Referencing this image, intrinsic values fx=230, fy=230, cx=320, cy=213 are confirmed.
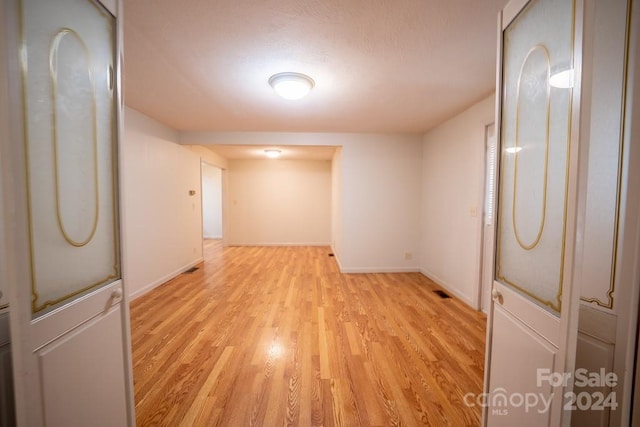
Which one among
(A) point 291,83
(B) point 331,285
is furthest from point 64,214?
(B) point 331,285

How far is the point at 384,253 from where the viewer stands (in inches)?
169

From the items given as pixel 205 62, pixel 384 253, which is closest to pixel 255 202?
pixel 384 253

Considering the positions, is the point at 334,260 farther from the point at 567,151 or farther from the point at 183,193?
the point at 567,151

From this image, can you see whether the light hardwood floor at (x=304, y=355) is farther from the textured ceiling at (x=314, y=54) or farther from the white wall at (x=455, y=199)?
the textured ceiling at (x=314, y=54)

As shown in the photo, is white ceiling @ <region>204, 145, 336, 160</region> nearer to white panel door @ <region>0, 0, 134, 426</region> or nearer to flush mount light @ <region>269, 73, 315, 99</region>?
flush mount light @ <region>269, 73, 315, 99</region>

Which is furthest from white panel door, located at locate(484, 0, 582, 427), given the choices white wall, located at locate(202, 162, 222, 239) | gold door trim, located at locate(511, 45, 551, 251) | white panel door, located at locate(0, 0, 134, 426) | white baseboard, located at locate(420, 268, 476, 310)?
white wall, located at locate(202, 162, 222, 239)

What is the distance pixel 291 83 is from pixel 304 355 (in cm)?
243

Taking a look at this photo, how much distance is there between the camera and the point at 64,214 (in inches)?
33.1

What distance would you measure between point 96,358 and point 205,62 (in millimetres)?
2124

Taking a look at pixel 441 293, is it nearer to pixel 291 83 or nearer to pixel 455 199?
pixel 455 199

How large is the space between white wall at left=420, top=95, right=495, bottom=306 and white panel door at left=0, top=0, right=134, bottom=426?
329 cm

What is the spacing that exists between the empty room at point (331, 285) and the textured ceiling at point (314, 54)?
18 millimetres

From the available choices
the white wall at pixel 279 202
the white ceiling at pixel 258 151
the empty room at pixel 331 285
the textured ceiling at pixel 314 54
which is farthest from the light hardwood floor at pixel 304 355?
the white wall at pixel 279 202

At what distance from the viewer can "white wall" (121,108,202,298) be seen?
3043mm
